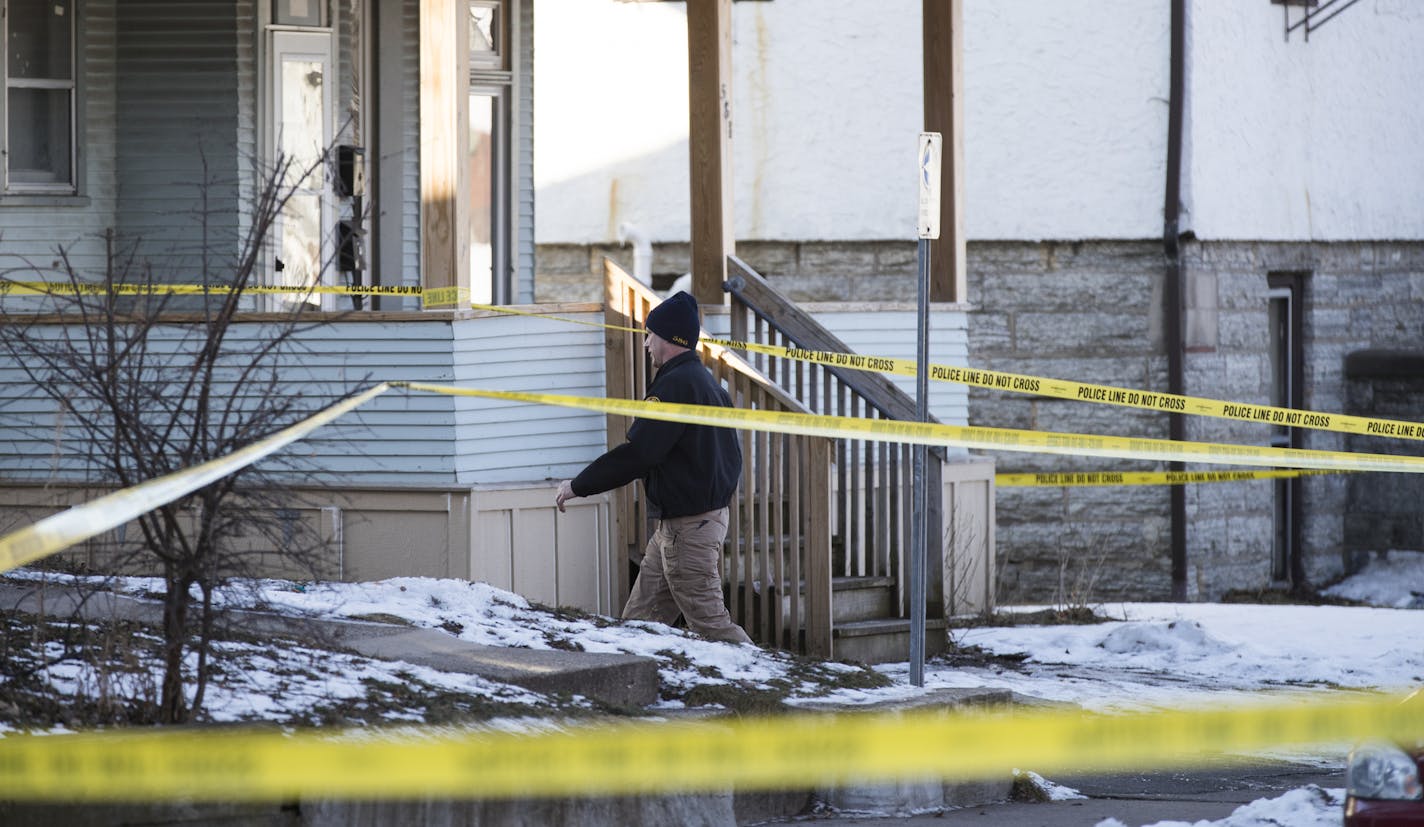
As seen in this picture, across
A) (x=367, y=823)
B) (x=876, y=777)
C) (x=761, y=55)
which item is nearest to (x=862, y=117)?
(x=761, y=55)

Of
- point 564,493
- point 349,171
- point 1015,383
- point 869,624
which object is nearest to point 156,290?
point 564,493

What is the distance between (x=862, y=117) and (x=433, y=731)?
36.7 feet

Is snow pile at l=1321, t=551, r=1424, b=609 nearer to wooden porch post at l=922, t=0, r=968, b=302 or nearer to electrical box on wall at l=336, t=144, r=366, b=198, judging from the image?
wooden porch post at l=922, t=0, r=968, b=302

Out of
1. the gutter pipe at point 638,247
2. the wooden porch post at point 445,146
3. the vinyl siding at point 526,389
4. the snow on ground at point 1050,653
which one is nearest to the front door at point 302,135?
the vinyl siding at point 526,389

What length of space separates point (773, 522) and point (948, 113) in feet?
11.7

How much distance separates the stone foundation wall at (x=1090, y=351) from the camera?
53.5 feet

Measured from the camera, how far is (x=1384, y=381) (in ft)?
58.5

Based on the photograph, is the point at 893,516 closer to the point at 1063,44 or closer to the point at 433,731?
the point at 433,731

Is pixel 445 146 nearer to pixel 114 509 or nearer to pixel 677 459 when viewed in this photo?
pixel 677 459

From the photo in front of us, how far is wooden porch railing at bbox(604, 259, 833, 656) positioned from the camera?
9.82 meters

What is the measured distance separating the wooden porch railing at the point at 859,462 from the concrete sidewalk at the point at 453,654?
343cm

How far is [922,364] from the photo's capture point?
27.9 ft

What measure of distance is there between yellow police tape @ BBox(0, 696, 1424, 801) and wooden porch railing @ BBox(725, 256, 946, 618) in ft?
13.4

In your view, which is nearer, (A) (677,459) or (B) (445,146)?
(A) (677,459)
